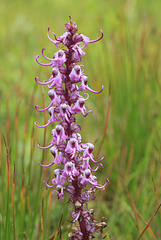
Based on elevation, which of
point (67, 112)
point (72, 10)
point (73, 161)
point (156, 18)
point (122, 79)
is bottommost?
point (73, 161)

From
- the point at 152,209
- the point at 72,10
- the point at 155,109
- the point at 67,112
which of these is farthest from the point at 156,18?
the point at 67,112

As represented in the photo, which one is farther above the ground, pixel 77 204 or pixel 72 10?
pixel 72 10

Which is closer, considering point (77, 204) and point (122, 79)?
point (77, 204)

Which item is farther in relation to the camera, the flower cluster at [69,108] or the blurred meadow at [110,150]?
the blurred meadow at [110,150]

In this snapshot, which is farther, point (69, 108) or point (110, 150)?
point (110, 150)

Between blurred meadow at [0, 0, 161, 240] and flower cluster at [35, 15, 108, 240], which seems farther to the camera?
blurred meadow at [0, 0, 161, 240]

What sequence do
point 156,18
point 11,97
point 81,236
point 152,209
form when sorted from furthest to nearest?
point 156,18
point 11,97
point 152,209
point 81,236

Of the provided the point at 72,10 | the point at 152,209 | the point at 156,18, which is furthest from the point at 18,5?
the point at 152,209

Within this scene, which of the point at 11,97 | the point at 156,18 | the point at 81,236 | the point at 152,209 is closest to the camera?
the point at 81,236

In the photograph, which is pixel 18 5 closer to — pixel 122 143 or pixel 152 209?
pixel 122 143
